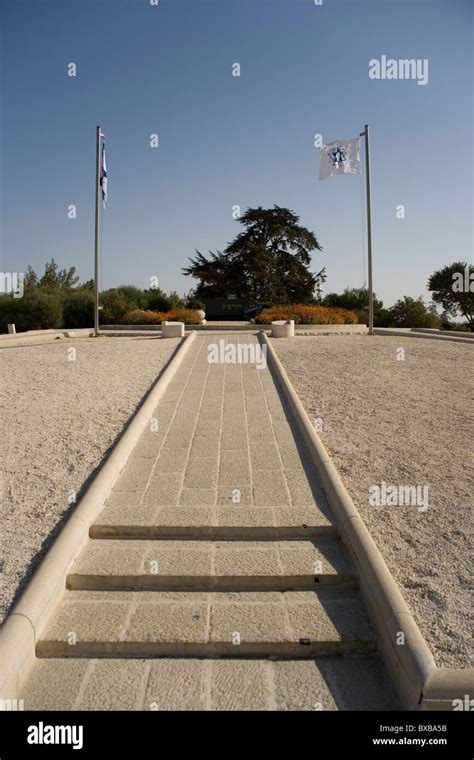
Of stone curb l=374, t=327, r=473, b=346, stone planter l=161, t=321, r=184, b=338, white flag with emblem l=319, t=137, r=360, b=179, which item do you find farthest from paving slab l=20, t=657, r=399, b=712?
white flag with emblem l=319, t=137, r=360, b=179

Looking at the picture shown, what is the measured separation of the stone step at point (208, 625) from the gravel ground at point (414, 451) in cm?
50

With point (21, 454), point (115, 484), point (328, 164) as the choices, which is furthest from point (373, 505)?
point (328, 164)

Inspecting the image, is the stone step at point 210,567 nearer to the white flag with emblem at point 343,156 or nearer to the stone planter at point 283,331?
the stone planter at point 283,331

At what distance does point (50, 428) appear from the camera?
6.95 metres

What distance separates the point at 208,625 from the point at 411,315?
23.4 metres

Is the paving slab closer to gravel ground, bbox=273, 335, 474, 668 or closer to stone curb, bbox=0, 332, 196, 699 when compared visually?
stone curb, bbox=0, 332, 196, 699

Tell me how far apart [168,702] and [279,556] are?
1470 mm

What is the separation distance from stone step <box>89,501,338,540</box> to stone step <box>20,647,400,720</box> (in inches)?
48.3

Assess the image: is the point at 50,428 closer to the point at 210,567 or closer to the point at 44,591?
the point at 44,591

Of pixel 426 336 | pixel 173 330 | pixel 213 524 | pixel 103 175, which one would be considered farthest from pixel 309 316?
pixel 213 524

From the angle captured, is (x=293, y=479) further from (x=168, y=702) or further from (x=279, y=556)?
(x=168, y=702)

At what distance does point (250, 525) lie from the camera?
4527 millimetres

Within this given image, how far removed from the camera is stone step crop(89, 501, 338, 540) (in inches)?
178

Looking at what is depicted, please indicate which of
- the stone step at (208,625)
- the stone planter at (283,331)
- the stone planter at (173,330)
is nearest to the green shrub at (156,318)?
the stone planter at (173,330)
